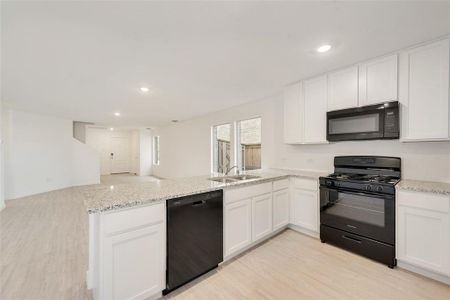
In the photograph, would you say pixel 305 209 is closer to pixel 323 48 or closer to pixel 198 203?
pixel 198 203

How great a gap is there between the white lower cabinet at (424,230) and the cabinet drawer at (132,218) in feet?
8.14

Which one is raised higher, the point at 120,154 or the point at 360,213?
the point at 120,154

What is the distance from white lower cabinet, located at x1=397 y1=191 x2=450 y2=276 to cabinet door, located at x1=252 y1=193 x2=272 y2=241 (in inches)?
56.0

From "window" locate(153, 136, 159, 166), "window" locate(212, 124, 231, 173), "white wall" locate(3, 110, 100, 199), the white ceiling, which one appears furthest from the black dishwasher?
"window" locate(153, 136, 159, 166)

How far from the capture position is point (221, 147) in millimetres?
5699

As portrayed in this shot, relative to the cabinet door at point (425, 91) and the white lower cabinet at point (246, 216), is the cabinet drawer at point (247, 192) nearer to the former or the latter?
the white lower cabinet at point (246, 216)

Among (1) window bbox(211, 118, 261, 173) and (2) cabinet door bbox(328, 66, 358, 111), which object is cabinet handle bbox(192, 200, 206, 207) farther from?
(1) window bbox(211, 118, 261, 173)

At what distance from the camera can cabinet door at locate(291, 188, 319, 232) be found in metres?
2.85

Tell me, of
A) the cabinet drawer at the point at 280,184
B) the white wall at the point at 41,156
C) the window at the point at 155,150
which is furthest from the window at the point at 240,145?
the white wall at the point at 41,156

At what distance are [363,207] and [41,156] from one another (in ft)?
26.5

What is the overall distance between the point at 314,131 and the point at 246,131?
80.2 inches

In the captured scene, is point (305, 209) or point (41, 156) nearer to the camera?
point (305, 209)

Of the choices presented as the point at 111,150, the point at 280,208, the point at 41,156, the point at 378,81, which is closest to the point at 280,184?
the point at 280,208

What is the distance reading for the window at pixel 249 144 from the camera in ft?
15.0
